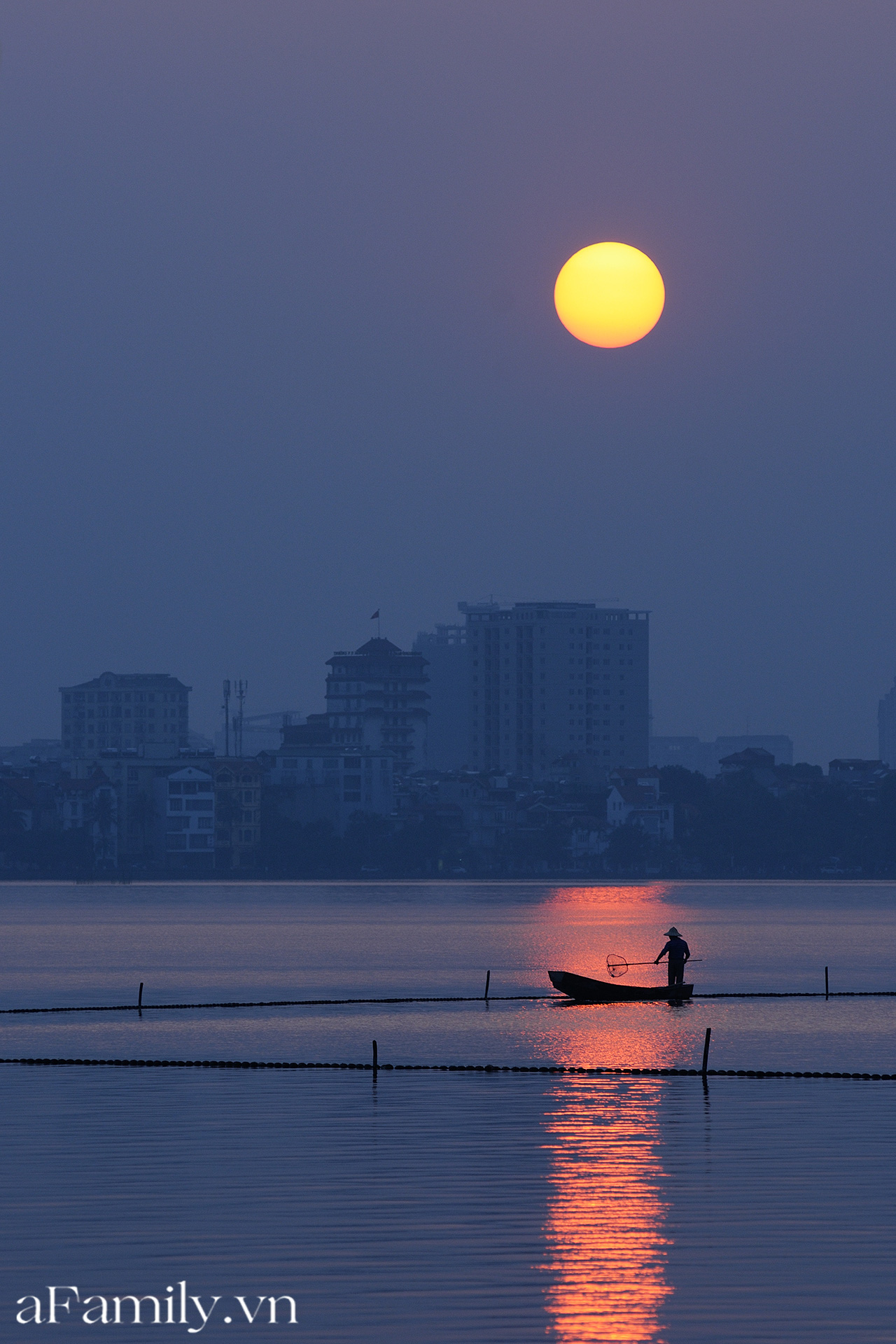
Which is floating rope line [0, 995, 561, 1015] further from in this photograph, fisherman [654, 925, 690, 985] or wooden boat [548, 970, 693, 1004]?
fisherman [654, 925, 690, 985]

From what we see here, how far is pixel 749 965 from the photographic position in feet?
455

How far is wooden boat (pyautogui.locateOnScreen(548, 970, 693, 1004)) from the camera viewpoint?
258 feet

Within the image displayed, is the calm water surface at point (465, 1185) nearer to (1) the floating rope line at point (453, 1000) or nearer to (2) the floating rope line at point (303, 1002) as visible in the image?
(2) the floating rope line at point (303, 1002)

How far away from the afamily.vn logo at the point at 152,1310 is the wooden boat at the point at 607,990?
53.6 meters

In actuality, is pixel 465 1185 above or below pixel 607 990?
below

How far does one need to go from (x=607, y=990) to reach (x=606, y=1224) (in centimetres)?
4946

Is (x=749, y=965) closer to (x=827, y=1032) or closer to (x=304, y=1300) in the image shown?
(x=827, y=1032)

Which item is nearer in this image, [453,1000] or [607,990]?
[607,990]

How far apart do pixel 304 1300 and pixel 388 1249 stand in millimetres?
3497

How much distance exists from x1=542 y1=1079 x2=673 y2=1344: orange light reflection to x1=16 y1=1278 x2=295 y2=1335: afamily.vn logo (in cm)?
334

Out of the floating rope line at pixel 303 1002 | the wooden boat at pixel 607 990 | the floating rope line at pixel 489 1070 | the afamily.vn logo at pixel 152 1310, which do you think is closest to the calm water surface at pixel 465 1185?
the afamily.vn logo at pixel 152 1310

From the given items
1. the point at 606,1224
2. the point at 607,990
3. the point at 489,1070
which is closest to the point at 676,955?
the point at 607,990

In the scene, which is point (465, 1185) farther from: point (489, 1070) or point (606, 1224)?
point (489, 1070)

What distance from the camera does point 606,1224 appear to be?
1193 inches
